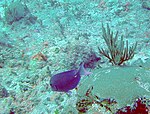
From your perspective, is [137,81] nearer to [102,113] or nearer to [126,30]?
[102,113]

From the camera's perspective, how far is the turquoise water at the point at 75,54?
2.52m

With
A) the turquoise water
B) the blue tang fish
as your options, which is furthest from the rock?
the blue tang fish

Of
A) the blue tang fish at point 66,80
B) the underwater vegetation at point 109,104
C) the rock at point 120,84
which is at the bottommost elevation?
the underwater vegetation at point 109,104

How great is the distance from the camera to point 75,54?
399 cm

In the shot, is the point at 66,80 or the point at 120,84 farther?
the point at 66,80

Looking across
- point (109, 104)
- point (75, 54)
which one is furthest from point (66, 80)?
point (75, 54)

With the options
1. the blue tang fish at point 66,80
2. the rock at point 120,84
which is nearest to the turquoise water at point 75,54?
the rock at point 120,84

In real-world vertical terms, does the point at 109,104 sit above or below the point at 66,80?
below

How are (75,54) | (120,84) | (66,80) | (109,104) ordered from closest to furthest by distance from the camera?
(109,104) → (120,84) → (66,80) → (75,54)

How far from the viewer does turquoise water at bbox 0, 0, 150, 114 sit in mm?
2520

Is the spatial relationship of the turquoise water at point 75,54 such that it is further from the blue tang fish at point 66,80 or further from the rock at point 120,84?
the blue tang fish at point 66,80

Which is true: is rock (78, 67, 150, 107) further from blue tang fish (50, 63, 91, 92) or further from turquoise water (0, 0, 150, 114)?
blue tang fish (50, 63, 91, 92)

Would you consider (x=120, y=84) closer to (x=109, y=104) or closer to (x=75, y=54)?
(x=109, y=104)

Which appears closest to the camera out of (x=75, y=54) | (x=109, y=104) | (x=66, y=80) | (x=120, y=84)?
(x=109, y=104)
